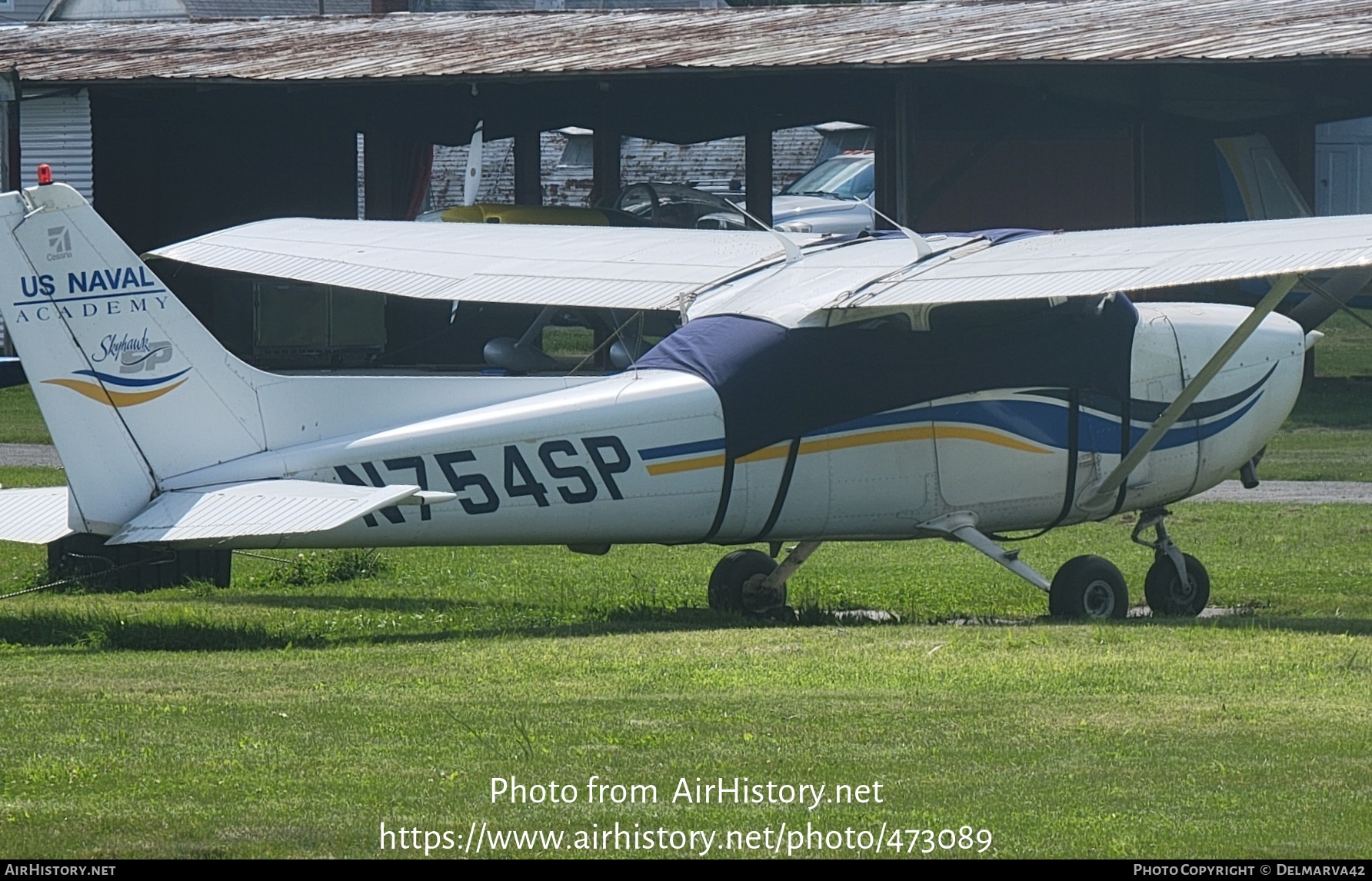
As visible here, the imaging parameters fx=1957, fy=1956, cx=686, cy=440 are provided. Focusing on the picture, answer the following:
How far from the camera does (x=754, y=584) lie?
1122 centimetres

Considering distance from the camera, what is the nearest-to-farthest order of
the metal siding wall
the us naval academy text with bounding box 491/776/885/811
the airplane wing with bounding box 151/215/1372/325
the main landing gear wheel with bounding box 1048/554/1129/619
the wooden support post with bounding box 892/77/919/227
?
the us naval academy text with bounding box 491/776/885/811 → the airplane wing with bounding box 151/215/1372/325 → the main landing gear wheel with bounding box 1048/554/1129/619 → the wooden support post with bounding box 892/77/919/227 → the metal siding wall

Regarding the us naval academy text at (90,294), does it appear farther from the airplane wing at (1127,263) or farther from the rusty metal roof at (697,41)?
the rusty metal roof at (697,41)

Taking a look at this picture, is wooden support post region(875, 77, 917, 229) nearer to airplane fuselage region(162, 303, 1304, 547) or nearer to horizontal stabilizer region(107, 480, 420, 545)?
airplane fuselage region(162, 303, 1304, 547)

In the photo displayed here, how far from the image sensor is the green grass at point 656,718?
18.5 feet

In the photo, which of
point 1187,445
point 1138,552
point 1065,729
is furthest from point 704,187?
point 1065,729

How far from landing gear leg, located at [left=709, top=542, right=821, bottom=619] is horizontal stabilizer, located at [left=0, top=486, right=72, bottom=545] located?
12.1ft

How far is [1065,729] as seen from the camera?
6938 millimetres

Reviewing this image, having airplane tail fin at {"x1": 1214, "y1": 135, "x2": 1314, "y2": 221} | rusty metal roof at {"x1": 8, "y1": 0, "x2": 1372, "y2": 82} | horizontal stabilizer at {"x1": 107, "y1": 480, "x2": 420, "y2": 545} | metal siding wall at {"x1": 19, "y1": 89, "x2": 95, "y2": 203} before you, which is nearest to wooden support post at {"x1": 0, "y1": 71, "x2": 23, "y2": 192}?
metal siding wall at {"x1": 19, "y1": 89, "x2": 95, "y2": 203}

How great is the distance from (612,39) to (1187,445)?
54.2 feet

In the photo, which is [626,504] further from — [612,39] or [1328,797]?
[612,39]

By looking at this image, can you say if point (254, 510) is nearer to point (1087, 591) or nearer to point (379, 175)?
point (1087, 591)

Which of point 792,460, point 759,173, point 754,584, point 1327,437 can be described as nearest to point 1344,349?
point 759,173

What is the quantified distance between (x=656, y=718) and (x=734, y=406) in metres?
3.09

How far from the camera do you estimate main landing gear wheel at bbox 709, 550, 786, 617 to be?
11.2 meters
